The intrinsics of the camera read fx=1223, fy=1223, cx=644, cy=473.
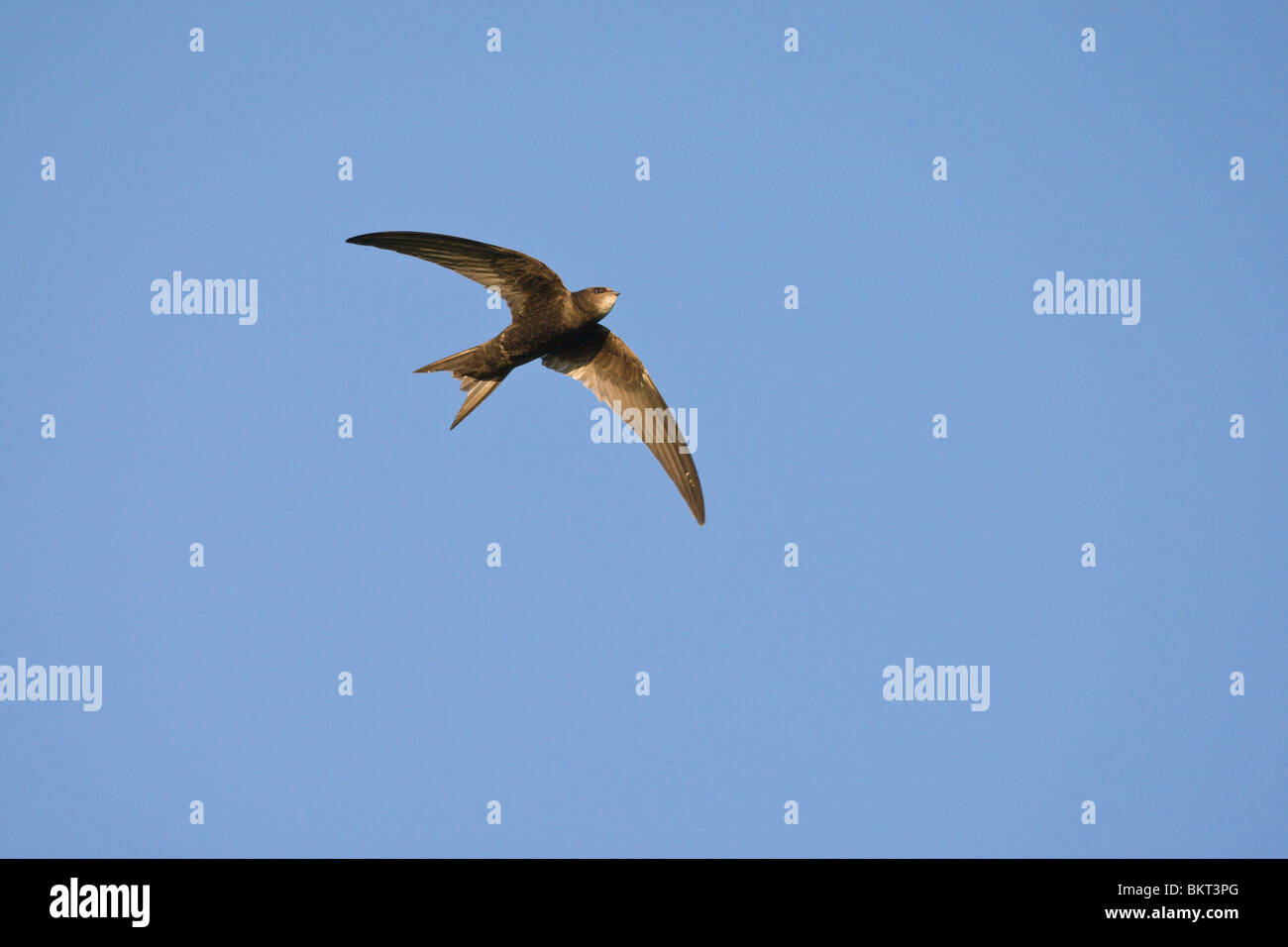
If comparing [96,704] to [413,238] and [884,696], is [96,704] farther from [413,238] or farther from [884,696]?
[884,696]

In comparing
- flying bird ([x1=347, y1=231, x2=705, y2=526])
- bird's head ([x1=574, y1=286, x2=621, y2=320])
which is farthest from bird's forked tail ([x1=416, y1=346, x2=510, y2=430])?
bird's head ([x1=574, y1=286, x2=621, y2=320])

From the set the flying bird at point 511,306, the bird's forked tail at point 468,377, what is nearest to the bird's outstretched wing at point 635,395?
the flying bird at point 511,306

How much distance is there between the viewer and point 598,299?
926cm

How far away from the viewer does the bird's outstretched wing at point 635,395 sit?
1032 centimetres

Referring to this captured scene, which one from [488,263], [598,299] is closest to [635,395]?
[598,299]

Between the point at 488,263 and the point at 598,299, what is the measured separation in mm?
889

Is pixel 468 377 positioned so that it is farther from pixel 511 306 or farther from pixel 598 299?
pixel 598 299

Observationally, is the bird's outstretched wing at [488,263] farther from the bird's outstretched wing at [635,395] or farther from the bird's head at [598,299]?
the bird's outstretched wing at [635,395]

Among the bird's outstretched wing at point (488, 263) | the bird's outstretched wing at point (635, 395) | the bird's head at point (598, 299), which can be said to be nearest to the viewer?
the bird's outstretched wing at point (488, 263)

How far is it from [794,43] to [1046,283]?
3794mm

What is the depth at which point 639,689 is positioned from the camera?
11.8 metres

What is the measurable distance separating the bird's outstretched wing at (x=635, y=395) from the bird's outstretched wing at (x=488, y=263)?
0.93 metres
